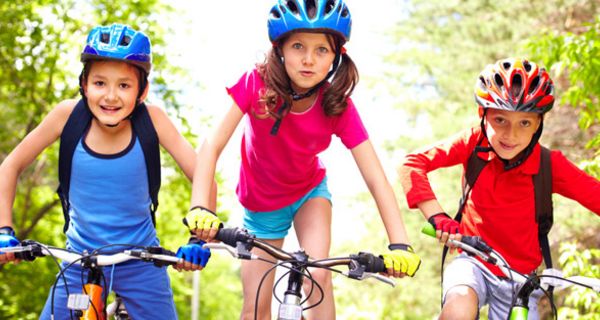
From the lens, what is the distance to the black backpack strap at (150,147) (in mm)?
5250

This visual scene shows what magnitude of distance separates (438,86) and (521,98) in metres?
25.4

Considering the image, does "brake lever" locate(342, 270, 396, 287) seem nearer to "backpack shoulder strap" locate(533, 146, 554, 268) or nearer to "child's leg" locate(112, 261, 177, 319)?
"child's leg" locate(112, 261, 177, 319)

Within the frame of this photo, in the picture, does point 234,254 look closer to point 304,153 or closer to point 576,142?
point 304,153

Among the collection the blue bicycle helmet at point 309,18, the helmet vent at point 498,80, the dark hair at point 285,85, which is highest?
the blue bicycle helmet at point 309,18

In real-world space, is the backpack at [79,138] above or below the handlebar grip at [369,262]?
above

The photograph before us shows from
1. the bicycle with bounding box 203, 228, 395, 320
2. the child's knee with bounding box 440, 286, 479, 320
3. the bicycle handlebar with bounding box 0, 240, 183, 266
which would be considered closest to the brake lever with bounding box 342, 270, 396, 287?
the bicycle with bounding box 203, 228, 395, 320

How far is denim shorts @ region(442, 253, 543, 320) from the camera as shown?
5359 millimetres

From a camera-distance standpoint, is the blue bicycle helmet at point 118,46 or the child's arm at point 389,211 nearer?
the child's arm at point 389,211

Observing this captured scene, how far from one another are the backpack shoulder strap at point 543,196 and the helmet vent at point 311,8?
5.65ft

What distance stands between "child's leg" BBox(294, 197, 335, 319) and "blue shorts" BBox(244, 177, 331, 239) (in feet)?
0.14

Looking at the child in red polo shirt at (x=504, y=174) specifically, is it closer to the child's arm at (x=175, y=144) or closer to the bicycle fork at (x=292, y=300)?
Result: the child's arm at (x=175, y=144)

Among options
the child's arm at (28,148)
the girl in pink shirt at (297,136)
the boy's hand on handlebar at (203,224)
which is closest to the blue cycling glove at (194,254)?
the boy's hand on handlebar at (203,224)

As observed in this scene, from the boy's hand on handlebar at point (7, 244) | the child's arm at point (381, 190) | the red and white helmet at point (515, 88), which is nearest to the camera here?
the boy's hand on handlebar at point (7, 244)

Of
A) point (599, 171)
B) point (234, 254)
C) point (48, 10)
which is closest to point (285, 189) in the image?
point (234, 254)
